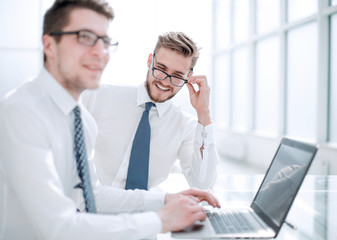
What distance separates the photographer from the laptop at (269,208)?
1.03m

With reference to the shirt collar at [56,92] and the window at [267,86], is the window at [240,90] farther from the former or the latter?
the shirt collar at [56,92]

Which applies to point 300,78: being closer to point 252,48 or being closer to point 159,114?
point 252,48

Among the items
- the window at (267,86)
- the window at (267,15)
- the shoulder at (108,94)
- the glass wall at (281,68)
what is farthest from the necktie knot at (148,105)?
the window at (267,15)

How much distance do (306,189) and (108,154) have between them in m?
1.15

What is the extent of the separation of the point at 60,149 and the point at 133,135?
96 cm

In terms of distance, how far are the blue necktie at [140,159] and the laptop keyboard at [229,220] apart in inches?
23.9

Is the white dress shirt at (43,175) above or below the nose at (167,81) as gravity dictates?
below

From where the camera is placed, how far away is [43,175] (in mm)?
829

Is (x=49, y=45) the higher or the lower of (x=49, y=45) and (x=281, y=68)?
the lower

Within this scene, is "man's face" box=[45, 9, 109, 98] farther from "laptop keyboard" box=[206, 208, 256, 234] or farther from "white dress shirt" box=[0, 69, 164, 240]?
"laptop keyboard" box=[206, 208, 256, 234]

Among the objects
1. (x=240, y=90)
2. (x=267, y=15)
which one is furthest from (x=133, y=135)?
(x=240, y=90)

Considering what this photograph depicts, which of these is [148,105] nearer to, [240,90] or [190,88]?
[190,88]

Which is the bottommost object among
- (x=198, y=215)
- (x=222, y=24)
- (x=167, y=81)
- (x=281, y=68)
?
(x=198, y=215)

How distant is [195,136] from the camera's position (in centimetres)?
188
